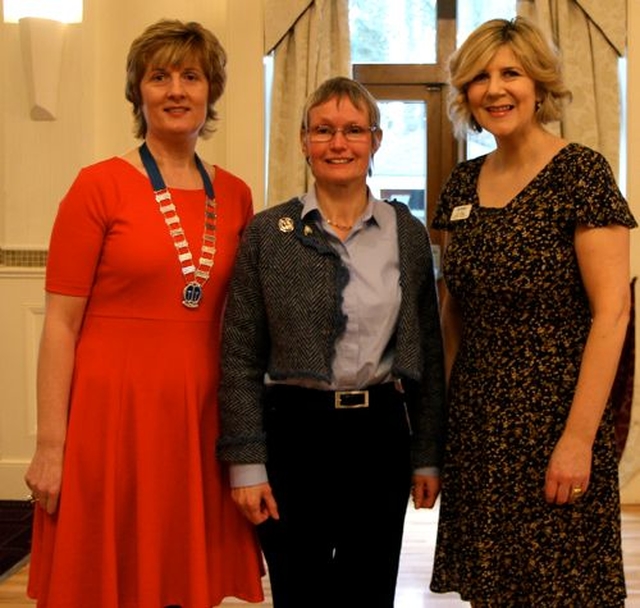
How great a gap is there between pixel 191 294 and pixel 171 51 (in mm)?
497

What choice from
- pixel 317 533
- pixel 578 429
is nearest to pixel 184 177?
pixel 317 533

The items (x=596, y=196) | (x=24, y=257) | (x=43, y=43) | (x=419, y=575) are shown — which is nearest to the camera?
(x=596, y=196)

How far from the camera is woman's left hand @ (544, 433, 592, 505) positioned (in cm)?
158

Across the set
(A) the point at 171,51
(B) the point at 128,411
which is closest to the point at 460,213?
(A) the point at 171,51

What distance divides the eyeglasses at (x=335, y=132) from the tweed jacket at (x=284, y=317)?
147mm

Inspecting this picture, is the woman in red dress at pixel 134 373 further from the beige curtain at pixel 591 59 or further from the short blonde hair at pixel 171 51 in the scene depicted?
the beige curtain at pixel 591 59

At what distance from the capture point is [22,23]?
4090 millimetres

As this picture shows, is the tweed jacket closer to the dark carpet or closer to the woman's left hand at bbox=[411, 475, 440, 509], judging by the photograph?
the woman's left hand at bbox=[411, 475, 440, 509]

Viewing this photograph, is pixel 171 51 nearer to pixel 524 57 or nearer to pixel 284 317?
pixel 284 317

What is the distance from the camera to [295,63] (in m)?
4.23

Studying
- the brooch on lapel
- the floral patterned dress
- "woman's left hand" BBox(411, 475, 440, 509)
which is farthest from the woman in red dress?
the floral patterned dress

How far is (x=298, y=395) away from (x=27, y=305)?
2.88 metres

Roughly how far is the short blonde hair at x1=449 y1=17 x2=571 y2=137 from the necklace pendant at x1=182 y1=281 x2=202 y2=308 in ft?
2.21

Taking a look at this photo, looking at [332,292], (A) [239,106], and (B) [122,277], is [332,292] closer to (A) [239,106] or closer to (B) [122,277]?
(B) [122,277]
